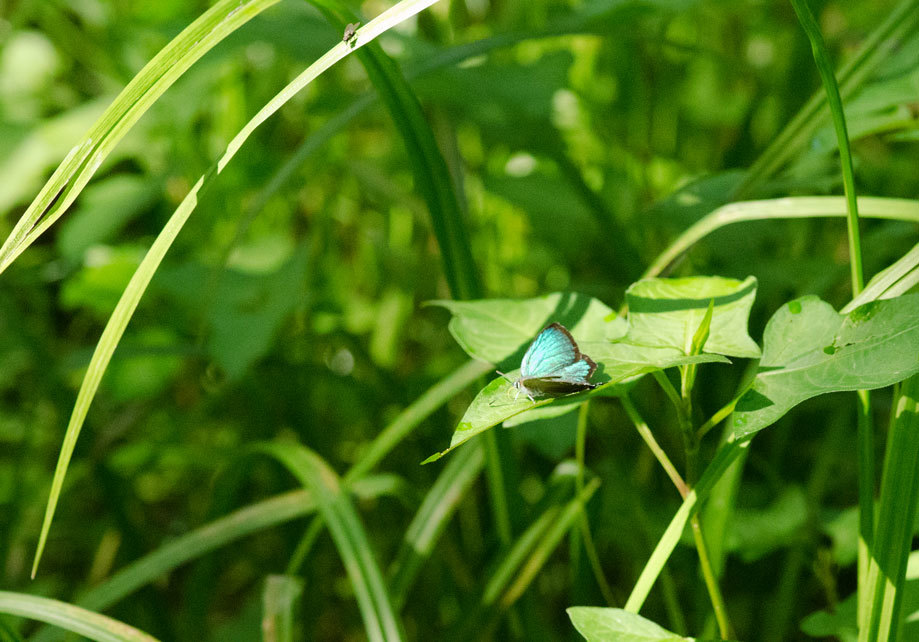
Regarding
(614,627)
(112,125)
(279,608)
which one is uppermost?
(112,125)

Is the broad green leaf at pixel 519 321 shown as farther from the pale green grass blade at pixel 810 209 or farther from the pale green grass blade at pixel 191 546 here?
the pale green grass blade at pixel 191 546

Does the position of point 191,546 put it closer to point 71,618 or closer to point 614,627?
point 71,618

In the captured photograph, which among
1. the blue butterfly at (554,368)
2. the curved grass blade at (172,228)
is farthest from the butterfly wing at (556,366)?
the curved grass blade at (172,228)

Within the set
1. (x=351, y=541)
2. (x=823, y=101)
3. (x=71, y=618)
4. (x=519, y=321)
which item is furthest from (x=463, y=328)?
(x=823, y=101)

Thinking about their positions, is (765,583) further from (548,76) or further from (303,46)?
(303,46)

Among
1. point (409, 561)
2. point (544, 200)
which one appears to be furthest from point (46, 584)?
point (544, 200)
